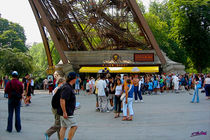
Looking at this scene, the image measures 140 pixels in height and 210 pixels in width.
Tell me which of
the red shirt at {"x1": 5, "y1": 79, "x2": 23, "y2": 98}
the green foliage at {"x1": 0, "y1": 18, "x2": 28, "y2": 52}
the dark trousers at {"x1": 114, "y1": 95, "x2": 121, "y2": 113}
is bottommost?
the dark trousers at {"x1": 114, "y1": 95, "x2": 121, "y2": 113}

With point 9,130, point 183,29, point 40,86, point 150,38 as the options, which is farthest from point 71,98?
point 183,29

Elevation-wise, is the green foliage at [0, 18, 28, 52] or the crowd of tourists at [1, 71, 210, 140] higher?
the green foliage at [0, 18, 28, 52]

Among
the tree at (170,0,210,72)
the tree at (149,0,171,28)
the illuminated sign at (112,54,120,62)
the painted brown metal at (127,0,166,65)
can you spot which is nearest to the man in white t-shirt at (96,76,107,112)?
the painted brown metal at (127,0,166,65)

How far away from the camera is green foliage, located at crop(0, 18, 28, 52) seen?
5288 centimetres

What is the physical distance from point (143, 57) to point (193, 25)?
12.4 meters

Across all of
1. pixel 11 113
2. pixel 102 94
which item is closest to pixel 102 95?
pixel 102 94

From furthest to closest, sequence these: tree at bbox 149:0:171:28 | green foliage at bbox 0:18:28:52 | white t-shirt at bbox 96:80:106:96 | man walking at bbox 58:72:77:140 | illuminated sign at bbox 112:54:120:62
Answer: tree at bbox 149:0:171:28 → green foliage at bbox 0:18:28:52 → illuminated sign at bbox 112:54:120:62 → white t-shirt at bbox 96:80:106:96 → man walking at bbox 58:72:77:140

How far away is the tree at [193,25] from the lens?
3630 centimetres

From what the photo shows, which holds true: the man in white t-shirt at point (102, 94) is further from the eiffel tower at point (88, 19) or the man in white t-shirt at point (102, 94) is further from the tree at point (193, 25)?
the tree at point (193, 25)

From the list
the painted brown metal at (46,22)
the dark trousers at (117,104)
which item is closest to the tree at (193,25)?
the painted brown metal at (46,22)

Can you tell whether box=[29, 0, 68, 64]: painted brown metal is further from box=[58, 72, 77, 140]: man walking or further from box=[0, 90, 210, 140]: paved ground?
box=[58, 72, 77, 140]: man walking

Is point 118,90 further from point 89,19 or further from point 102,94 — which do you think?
point 89,19

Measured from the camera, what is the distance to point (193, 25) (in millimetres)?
37438

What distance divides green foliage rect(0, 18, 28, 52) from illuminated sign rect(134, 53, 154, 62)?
2567cm
